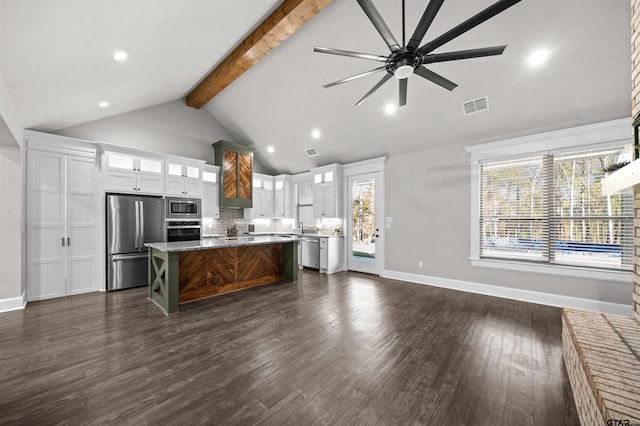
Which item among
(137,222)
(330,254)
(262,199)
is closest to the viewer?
(137,222)

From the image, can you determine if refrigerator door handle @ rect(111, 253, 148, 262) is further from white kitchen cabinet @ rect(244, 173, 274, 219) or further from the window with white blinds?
the window with white blinds

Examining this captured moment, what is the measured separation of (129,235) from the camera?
4.86 m

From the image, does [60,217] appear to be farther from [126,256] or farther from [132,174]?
[132,174]

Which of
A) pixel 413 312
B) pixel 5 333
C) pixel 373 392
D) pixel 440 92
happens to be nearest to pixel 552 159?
pixel 440 92

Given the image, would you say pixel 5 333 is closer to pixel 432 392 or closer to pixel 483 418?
pixel 432 392

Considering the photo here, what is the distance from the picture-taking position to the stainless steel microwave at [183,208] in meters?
5.43

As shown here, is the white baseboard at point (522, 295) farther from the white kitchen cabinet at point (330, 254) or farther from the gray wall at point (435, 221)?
the white kitchen cabinet at point (330, 254)

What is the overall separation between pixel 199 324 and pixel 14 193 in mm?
3364

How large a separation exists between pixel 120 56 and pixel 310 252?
16.5 feet

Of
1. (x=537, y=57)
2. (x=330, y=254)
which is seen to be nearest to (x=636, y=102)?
(x=537, y=57)

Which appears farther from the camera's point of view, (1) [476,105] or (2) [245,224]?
(2) [245,224]

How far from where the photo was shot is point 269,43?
374cm

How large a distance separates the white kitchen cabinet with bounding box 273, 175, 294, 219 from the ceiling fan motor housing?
18.4 ft

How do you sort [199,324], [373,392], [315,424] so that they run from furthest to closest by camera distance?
[199,324]
[373,392]
[315,424]
